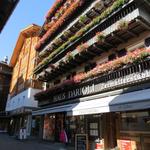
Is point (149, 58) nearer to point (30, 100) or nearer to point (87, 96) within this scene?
point (87, 96)

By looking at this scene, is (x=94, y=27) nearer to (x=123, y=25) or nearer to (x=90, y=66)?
(x=123, y=25)

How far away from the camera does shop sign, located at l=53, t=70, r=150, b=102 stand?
A: 403 inches

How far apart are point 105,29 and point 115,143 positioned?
286 inches

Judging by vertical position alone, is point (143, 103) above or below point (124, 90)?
below

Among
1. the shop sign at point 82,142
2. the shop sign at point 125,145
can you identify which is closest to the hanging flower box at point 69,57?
the shop sign at point 82,142

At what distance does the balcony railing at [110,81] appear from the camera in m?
10.2

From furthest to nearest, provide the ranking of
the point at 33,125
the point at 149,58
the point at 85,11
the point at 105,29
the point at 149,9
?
the point at 33,125
the point at 85,11
the point at 105,29
the point at 149,9
the point at 149,58

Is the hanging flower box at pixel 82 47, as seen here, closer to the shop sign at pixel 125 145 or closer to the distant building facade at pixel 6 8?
the shop sign at pixel 125 145

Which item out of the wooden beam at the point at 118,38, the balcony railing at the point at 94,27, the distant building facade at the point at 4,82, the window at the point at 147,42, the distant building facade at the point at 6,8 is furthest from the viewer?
the distant building facade at the point at 4,82

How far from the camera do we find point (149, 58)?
977cm

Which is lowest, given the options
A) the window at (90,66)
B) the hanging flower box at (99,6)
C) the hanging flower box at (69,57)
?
the window at (90,66)

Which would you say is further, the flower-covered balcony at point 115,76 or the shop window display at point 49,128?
the shop window display at point 49,128

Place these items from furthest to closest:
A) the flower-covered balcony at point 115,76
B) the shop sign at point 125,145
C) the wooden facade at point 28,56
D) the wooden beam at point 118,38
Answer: the wooden facade at point 28,56
the wooden beam at point 118,38
the shop sign at point 125,145
the flower-covered balcony at point 115,76

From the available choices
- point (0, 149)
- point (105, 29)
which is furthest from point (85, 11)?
point (0, 149)
